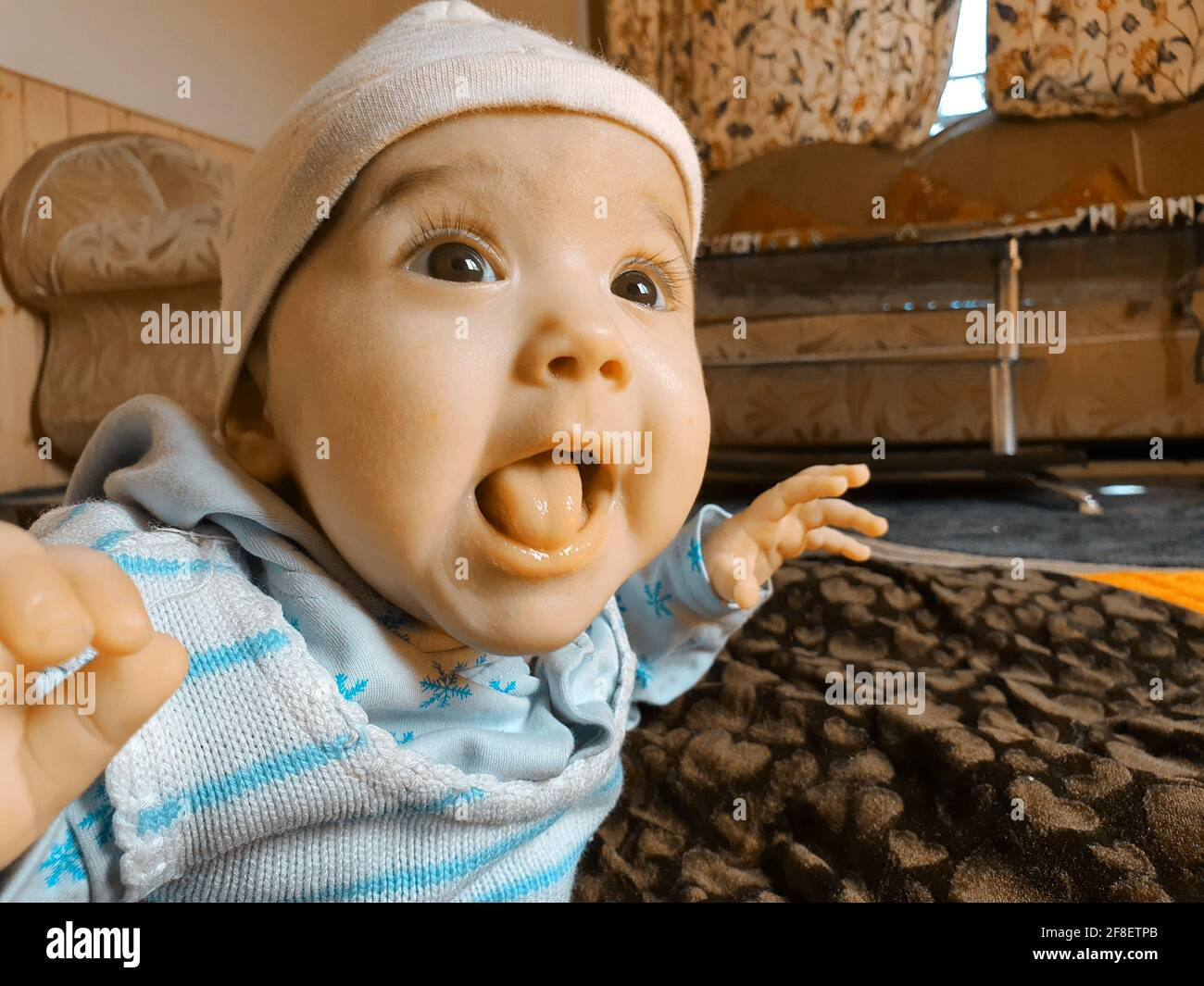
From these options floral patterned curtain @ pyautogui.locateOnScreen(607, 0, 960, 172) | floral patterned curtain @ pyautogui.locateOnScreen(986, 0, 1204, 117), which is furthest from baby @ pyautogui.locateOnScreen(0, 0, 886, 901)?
floral patterned curtain @ pyautogui.locateOnScreen(607, 0, 960, 172)

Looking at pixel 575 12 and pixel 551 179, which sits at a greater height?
pixel 575 12

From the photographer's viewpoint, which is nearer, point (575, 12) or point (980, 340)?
point (980, 340)

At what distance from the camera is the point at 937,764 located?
62 cm

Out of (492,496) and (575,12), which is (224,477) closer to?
(492,496)

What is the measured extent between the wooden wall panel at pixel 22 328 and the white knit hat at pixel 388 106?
5.41 feet

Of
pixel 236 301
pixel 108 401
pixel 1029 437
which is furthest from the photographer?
pixel 1029 437

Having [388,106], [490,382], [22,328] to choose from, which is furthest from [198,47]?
[490,382]

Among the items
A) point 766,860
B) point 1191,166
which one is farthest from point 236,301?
point 1191,166

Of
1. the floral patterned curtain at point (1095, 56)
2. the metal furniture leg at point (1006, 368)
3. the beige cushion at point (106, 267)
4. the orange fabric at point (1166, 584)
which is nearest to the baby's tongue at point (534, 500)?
the orange fabric at point (1166, 584)

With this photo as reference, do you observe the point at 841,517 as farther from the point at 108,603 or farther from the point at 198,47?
the point at 198,47

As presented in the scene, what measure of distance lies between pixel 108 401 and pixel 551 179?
167cm

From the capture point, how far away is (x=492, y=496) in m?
0.46

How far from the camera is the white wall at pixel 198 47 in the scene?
1.99m

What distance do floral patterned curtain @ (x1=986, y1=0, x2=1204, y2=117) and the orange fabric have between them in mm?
1714
